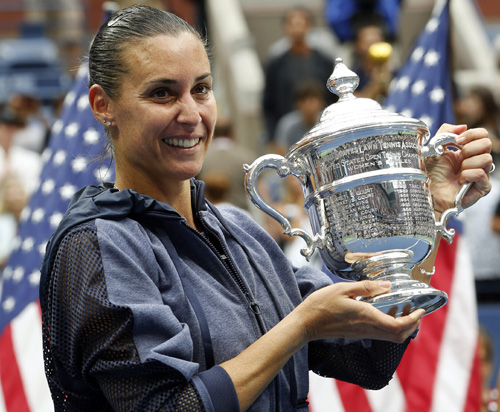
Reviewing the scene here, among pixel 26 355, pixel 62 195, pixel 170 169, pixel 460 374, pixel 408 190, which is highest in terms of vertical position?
pixel 170 169

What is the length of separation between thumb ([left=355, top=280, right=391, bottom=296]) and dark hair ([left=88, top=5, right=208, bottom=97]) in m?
0.56

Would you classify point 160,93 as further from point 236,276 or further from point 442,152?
point 442,152

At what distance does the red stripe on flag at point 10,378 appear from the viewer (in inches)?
132

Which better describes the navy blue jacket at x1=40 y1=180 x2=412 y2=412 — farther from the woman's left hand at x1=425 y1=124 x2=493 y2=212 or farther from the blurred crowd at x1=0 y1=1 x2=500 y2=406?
the blurred crowd at x1=0 y1=1 x2=500 y2=406

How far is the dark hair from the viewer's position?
1720mm

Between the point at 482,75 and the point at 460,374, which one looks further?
the point at 482,75

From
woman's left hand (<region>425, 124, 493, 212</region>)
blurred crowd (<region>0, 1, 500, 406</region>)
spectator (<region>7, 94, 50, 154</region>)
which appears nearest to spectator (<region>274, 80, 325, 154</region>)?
blurred crowd (<region>0, 1, 500, 406</region>)

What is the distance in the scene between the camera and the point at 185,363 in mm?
1550

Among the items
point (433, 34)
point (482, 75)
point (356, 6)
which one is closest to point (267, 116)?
point (356, 6)

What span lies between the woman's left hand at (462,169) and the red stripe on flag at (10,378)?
192 cm

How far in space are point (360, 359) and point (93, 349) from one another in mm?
594

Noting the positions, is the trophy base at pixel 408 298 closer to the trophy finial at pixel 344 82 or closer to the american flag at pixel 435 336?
the trophy finial at pixel 344 82

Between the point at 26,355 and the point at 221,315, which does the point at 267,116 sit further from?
the point at 221,315

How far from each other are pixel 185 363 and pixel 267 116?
622 cm
